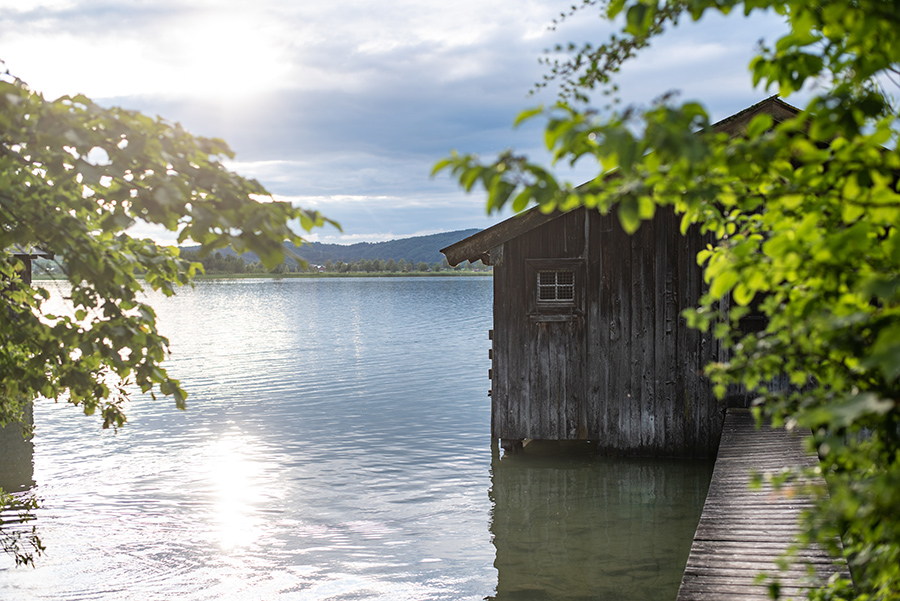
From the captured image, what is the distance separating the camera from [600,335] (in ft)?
44.1

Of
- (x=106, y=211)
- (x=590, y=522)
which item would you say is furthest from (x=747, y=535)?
(x=106, y=211)

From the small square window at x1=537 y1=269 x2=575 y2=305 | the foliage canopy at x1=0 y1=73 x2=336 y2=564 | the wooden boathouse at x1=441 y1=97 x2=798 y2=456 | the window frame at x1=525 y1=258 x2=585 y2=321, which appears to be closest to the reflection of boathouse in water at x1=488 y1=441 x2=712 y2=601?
the wooden boathouse at x1=441 y1=97 x2=798 y2=456

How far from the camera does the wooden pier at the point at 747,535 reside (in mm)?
5945

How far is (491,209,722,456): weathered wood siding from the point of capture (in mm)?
13062

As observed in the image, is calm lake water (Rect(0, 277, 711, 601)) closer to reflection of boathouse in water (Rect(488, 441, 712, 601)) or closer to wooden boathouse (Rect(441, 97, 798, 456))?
reflection of boathouse in water (Rect(488, 441, 712, 601))

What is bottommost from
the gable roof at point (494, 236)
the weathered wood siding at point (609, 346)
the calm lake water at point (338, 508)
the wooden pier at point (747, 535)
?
the calm lake water at point (338, 508)

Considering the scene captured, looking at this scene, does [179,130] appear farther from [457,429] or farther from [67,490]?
[457,429]

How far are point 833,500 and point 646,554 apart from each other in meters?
8.82

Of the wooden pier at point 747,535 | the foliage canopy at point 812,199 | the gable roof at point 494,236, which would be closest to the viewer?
the foliage canopy at point 812,199

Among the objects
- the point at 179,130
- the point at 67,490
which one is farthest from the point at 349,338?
the point at 179,130

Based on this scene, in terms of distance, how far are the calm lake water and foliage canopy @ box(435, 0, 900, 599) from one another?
23.0 ft

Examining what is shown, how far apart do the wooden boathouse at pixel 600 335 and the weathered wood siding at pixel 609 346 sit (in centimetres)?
2

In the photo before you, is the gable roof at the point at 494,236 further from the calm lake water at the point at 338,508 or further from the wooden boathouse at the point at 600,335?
the calm lake water at the point at 338,508

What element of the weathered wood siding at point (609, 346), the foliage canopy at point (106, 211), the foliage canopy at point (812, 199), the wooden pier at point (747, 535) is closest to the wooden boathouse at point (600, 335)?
the weathered wood siding at point (609, 346)
